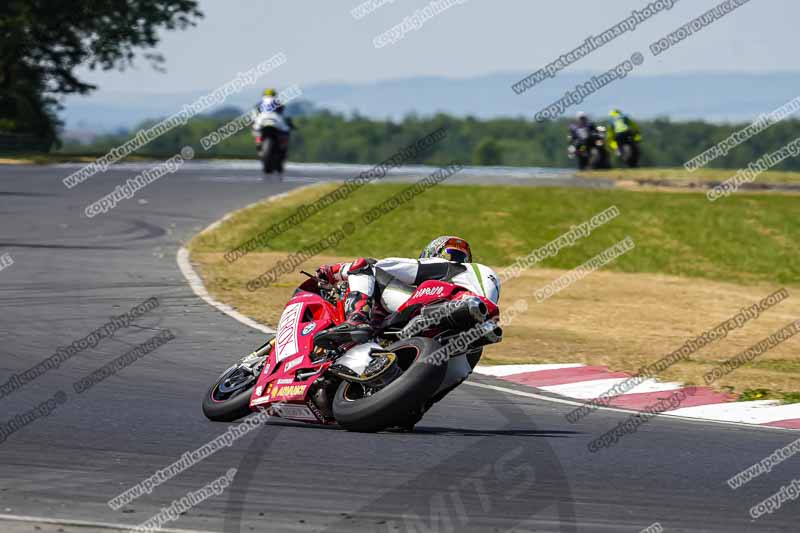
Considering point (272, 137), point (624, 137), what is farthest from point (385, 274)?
point (624, 137)

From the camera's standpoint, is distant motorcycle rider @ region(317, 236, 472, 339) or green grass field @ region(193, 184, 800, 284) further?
green grass field @ region(193, 184, 800, 284)

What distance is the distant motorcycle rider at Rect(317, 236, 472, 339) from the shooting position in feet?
27.6

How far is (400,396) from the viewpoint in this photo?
763cm

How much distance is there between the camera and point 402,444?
7879 millimetres

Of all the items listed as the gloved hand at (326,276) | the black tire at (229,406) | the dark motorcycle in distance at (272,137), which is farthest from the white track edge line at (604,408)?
the dark motorcycle in distance at (272,137)

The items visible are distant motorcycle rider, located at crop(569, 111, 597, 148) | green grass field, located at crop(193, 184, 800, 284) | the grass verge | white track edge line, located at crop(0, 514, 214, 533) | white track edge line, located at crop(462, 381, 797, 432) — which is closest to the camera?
white track edge line, located at crop(0, 514, 214, 533)

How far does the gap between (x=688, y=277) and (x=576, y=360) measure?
948cm

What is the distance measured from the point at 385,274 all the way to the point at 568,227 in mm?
16211

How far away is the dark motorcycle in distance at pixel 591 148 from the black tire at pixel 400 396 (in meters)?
28.0

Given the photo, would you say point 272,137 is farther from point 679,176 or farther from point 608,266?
point 608,266

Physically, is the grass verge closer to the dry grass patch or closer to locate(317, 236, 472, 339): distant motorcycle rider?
the dry grass patch

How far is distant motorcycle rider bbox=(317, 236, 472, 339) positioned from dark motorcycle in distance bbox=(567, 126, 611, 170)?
27246mm

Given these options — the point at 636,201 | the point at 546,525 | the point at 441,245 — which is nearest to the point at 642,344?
the point at 441,245

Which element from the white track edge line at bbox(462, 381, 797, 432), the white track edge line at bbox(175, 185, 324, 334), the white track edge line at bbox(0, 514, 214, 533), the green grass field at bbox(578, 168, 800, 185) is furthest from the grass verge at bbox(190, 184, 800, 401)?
the white track edge line at bbox(0, 514, 214, 533)
